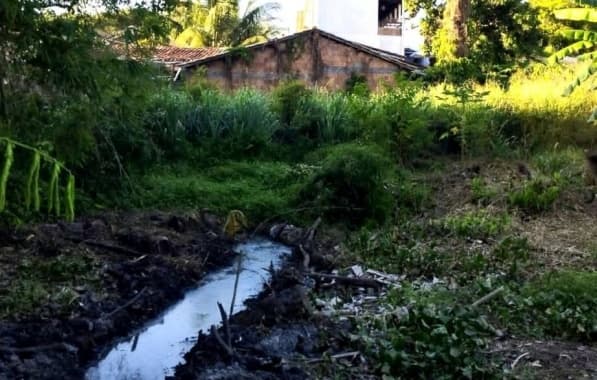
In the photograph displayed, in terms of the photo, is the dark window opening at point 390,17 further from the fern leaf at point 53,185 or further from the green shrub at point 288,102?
the fern leaf at point 53,185

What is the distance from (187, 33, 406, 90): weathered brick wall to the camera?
21.9 meters

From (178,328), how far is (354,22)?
29772 millimetres

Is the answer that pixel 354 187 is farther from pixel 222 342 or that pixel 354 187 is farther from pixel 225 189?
pixel 222 342

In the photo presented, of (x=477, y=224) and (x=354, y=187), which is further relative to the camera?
(x=354, y=187)

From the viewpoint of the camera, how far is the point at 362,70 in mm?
23406

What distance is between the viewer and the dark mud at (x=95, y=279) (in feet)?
17.0

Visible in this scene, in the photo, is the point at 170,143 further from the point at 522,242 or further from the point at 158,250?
the point at 522,242

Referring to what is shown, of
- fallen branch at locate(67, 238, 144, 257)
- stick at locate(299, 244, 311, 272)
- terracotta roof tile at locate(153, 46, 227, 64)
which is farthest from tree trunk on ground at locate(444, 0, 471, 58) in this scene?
fallen branch at locate(67, 238, 144, 257)

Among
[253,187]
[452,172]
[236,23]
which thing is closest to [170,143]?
[253,187]

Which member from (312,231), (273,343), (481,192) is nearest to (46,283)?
(273,343)

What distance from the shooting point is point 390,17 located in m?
37.9

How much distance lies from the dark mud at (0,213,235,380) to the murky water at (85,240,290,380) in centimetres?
12

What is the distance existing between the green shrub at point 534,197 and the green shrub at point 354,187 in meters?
1.60

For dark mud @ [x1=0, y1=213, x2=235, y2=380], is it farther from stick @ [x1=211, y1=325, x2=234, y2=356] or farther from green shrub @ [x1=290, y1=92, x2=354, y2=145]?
green shrub @ [x1=290, y1=92, x2=354, y2=145]
